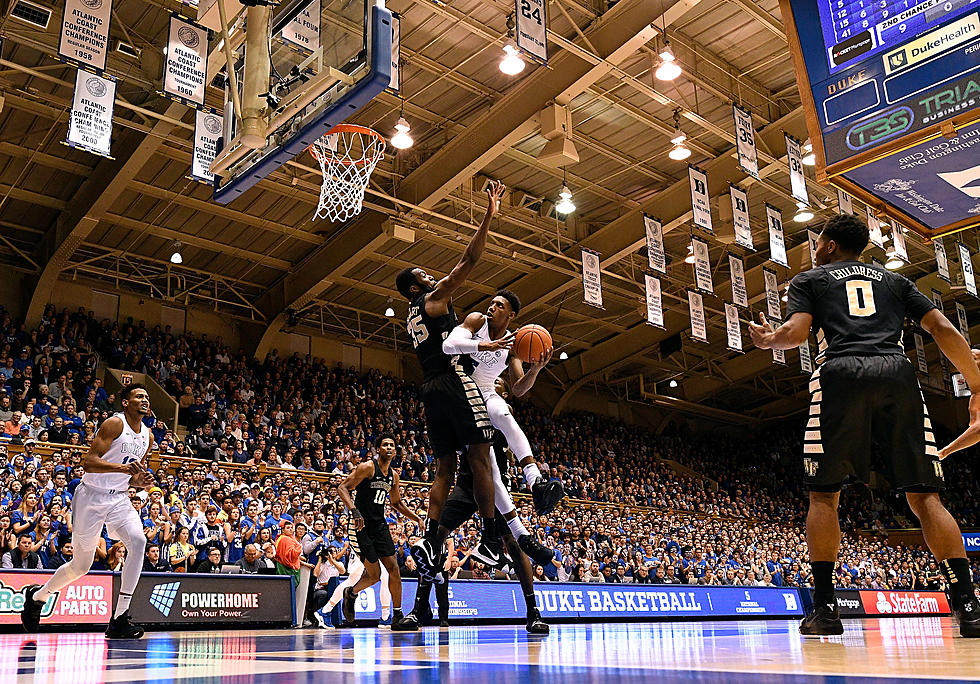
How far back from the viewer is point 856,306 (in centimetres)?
425

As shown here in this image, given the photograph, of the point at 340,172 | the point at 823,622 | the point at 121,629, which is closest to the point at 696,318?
the point at 340,172

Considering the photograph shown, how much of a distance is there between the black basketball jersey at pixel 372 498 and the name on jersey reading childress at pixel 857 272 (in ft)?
17.1

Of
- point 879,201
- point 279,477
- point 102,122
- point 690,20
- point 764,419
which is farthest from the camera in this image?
point 764,419

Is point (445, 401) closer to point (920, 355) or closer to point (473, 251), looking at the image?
point (473, 251)

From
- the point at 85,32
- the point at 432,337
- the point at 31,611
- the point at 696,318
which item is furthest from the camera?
the point at 696,318

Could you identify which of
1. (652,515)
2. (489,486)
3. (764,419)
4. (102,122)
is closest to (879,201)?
(489,486)

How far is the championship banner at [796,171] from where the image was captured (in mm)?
15328

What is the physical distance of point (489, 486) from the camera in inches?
220

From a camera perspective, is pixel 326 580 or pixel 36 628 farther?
pixel 326 580

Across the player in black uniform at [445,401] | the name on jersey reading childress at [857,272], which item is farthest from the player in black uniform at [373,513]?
the name on jersey reading childress at [857,272]

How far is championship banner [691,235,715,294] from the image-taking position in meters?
18.3

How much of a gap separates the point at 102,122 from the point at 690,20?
34.3ft

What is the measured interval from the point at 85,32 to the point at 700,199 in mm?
11075

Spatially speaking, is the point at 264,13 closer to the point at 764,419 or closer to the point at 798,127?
the point at 798,127
